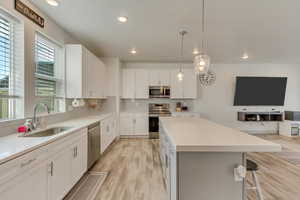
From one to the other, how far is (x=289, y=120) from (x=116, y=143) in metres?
6.05

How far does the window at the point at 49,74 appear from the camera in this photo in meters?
2.46

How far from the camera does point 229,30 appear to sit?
2.98 meters

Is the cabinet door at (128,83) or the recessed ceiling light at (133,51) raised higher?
the recessed ceiling light at (133,51)

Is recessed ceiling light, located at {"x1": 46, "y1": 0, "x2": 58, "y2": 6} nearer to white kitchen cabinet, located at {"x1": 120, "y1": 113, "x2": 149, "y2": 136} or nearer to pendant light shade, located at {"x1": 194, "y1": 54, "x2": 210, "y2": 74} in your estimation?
pendant light shade, located at {"x1": 194, "y1": 54, "x2": 210, "y2": 74}

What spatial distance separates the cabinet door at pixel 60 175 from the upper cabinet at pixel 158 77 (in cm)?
363

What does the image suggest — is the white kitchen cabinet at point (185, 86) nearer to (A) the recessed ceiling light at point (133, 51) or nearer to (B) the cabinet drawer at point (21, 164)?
(A) the recessed ceiling light at point (133, 51)

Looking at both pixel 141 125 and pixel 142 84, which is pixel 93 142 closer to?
pixel 141 125

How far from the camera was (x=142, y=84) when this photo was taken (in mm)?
5145

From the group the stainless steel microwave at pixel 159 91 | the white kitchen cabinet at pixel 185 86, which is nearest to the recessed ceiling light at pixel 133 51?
the stainless steel microwave at pixel 159 91

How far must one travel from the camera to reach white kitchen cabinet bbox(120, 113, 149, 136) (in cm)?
505

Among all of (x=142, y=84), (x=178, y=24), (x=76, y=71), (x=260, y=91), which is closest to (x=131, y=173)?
(x=76, y=71)

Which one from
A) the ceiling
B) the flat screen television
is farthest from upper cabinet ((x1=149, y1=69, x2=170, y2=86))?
Result: the flat screen television

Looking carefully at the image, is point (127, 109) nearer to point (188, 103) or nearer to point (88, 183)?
point (188, 103)

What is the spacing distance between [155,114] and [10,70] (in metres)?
3.96
